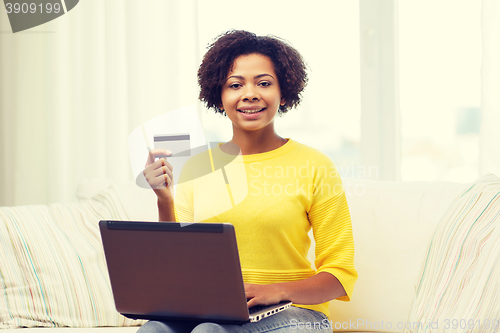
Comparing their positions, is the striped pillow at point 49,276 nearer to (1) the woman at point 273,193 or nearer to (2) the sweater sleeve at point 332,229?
(1) the woman at point 273,193

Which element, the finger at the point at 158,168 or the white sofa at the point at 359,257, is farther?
the white sofa at the point at 359,257

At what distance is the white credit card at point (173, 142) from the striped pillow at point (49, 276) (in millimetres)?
528

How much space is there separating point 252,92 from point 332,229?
1.21 ft

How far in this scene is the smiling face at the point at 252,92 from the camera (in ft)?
3.76

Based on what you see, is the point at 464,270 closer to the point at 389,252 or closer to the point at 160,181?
the point at 389,252

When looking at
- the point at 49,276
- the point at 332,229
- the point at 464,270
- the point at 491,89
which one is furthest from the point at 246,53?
the point at 491,89

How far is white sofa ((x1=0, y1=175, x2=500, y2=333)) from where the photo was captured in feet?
4.09

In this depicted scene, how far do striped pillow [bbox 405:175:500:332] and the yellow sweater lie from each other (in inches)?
7.6

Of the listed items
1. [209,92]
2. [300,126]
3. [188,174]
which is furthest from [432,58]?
[188,174]

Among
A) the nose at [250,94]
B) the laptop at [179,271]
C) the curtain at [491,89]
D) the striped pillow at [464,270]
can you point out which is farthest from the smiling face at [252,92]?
the curtain at [491,89]

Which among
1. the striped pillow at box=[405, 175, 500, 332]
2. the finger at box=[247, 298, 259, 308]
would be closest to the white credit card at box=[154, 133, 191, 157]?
the finger at box=[247, 298, 259, 308]

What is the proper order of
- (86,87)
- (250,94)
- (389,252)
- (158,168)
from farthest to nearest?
(86,87) → (389,252) → (250,94) → (158,168)

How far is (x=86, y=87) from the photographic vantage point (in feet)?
6.88

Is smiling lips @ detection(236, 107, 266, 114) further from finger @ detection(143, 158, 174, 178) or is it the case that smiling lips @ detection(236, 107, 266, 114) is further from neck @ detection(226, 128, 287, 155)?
finger @ detection(143, 158, 174, 178)
